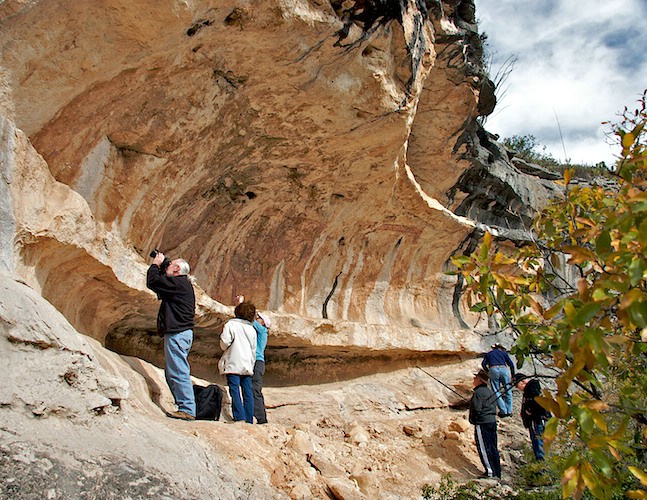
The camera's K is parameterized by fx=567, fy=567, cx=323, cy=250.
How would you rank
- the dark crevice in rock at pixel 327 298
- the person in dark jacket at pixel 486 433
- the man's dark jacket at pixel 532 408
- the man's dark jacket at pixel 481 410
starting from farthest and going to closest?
the dark crevice in rock at pixel 327 298, the man's dark jacket at pixel 532 408, the man's dark jacket at pixel 481 410, the person in dark jacket at pixel 486 433

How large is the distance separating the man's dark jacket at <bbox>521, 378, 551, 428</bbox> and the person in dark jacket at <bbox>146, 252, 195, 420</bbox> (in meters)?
3.26

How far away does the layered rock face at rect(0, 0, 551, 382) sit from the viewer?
388 centimetres

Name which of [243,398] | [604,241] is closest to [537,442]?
[243,398]

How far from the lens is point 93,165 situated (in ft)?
15.0

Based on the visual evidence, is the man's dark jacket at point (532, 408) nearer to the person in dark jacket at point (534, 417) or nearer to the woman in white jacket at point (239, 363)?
the person in dark jacket at point (534, 417)

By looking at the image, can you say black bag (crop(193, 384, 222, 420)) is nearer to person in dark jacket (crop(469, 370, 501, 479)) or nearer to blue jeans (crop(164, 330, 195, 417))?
blue jeans (crop(164, 330, 195, 417))

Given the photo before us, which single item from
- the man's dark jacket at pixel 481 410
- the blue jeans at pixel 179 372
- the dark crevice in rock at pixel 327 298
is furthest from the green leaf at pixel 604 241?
the dark crevice in rock at pixel 327 298

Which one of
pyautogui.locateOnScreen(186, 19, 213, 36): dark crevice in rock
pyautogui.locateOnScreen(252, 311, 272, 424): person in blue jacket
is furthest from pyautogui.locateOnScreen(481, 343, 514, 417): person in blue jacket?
pyautogui.locateOnScreen(186, 19, 213, 36): dark crevice in rock

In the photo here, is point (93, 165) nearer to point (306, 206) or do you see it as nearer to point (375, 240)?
point (306, 206)

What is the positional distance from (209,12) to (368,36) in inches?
63.1

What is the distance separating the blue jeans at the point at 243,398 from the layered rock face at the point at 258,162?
103cm

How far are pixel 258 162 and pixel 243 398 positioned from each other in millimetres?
2603

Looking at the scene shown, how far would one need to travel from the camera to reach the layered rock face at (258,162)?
12.7 feet

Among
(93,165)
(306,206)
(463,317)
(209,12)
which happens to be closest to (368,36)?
(209,12)
